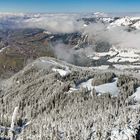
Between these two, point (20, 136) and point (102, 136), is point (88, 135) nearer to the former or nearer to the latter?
point (102, 136)

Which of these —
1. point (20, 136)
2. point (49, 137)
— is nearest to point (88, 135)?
point (49, 137)

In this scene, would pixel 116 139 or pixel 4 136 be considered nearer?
pixel 4 136

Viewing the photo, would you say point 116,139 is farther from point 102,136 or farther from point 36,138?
point 36,138

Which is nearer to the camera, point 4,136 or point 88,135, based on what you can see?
point 4,136

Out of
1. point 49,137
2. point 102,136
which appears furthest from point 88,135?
point 49,137

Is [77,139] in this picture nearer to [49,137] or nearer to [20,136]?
[49,137]

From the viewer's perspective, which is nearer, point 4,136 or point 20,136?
point 4,136

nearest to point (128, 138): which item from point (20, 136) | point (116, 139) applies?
point (116, 139)
